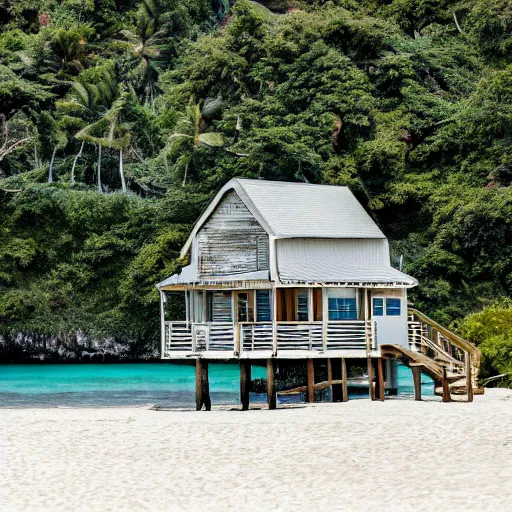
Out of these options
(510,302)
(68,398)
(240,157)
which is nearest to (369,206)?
(240,157)

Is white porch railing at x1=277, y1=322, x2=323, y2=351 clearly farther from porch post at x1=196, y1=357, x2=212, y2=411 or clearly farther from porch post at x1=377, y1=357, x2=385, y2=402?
porch post at x1=196, y1=357, x2=212, y2=411

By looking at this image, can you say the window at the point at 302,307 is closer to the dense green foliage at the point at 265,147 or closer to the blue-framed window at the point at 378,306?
the blue-framed window at the point at 378,306

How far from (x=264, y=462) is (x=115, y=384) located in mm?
30358

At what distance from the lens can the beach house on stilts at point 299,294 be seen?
3111cm

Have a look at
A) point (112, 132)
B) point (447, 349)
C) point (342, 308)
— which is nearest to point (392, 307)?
point (342, 308)

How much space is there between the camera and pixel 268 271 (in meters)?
31.6

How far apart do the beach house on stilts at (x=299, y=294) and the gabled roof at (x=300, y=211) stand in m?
0.04

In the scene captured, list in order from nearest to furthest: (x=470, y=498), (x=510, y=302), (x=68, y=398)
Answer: (x=470, y=498) → (x=68, y=398) → (x=510, y=302)

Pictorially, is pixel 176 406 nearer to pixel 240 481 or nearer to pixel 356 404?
pixel 356 404

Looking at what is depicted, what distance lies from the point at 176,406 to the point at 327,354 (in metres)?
7.53

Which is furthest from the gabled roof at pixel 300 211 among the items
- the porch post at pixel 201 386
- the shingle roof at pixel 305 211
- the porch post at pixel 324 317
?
the porch post at pixel 201 386

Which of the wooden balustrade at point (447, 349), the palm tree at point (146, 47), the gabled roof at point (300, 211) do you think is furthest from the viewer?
the palm tree at point (146, 47)

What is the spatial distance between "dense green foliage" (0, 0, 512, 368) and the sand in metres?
29.4

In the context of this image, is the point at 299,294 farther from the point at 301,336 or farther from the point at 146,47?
the point at 146,47
